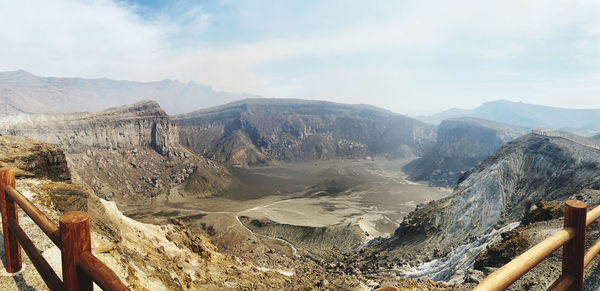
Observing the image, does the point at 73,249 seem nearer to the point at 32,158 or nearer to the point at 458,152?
the point at 32,158

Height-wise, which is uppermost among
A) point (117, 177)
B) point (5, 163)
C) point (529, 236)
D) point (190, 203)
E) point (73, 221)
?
point (73, 221)

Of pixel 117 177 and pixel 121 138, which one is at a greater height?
pixel 121 138

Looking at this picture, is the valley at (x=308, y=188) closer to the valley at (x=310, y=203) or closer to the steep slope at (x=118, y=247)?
the steep slope at (x=118, y=247)

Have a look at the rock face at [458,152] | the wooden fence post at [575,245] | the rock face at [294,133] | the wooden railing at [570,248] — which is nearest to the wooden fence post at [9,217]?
the wooden railing at [570,248]

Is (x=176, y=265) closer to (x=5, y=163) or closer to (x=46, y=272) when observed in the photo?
(x=5, y=163)

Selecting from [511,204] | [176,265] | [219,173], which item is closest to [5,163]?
[176,265]

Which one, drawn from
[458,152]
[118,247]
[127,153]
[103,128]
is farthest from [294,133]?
[118,247]
